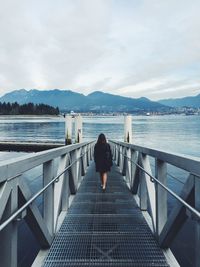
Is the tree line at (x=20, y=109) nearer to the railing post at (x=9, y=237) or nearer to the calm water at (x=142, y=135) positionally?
the calm water at (x=142, y=135)

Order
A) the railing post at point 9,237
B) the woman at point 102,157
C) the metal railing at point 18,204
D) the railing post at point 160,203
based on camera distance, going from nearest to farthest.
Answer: the metal railing at point 18,204 → the railing post at point 9,237 → the railing post at point 160,203 → the woman at point 102,157

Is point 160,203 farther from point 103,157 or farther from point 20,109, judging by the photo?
point 20,109

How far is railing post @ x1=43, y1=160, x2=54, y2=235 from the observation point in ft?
12.0

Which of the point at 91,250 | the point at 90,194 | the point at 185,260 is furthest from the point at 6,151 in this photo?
the point at 91,250

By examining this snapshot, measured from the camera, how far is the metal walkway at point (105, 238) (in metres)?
3.55

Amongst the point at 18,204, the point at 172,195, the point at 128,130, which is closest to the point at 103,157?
the point at 172,195

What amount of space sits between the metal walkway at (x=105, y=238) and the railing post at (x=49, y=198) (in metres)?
0.35

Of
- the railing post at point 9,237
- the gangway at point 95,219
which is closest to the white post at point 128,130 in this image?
the gangway at point 95,219

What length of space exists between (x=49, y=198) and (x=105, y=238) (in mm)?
1089

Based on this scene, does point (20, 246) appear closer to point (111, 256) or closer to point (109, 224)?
point (109, 224)

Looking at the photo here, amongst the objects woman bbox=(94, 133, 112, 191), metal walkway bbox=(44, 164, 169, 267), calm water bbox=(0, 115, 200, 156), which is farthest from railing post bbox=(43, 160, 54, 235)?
calm water bbox=(0, 115, 200, 156)

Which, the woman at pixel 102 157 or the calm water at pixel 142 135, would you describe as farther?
the calm water at pixel 142 135

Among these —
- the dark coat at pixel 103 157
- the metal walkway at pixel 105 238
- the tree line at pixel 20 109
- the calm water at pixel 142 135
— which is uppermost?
Answer: the tree line at pixel 20 109

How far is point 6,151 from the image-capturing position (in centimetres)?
2442
